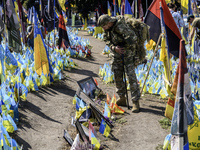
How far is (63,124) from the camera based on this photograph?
496 centimetres

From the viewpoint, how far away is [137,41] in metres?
5.52

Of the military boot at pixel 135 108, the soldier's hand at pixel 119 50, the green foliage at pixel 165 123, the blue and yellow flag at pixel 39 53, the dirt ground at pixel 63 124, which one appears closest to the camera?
the dirt ground at pixel 63 124

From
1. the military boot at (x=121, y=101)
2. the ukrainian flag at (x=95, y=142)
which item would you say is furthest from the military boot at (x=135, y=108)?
the ukrainian flag at (x=95, y=142)

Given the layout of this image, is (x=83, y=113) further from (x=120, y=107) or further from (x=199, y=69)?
(x=199, y=69)

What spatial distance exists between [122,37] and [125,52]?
0.29 metres

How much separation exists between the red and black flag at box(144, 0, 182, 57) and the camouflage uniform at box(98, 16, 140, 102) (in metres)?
0.61

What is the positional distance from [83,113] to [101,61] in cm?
667

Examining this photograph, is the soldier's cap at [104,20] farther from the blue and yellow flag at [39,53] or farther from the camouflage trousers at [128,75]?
the blue and yellow flag at [39,53]

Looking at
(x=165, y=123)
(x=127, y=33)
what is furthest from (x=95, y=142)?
(x=127, y=33)

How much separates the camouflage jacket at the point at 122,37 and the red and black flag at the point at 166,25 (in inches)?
23.3

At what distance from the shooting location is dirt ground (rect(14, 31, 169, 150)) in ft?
13.7

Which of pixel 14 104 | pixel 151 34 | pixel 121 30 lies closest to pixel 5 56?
pixel 14 104

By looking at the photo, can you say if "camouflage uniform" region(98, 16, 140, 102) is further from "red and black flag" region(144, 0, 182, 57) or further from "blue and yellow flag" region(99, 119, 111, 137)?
"blue and yellow flag" region(99, 119, 111, 137)

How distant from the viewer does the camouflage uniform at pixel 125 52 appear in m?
5.23
